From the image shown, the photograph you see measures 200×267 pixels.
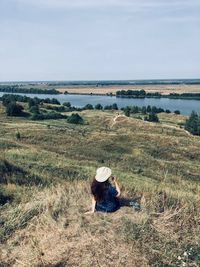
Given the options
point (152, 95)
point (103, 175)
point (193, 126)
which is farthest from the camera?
point (152, 95)

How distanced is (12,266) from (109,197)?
2356 mm

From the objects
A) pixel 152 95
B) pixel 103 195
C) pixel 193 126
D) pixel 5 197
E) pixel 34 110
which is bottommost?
pixel 152 95

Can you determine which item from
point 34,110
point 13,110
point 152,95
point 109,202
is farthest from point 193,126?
point 152,95

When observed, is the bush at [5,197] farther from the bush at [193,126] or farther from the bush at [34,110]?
the bush at [193,126]

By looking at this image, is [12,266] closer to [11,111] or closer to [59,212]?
[59,212]

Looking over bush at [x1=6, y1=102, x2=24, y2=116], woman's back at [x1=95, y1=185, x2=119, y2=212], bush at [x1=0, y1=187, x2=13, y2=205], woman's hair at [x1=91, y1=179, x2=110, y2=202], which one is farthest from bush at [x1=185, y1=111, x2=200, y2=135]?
woman's hair at [x1=91, y1=179, x2=110, y2=202]

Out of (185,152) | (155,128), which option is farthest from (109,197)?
(155,128)

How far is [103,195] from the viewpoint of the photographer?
26.5 feet

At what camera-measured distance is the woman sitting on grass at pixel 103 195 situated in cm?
796

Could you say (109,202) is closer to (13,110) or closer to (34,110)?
(13,110)

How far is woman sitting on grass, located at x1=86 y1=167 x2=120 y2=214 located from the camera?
796 cm

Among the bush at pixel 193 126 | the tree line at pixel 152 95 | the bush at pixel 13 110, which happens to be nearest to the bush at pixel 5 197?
the bush at pixel 13 110

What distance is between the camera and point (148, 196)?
8477mm

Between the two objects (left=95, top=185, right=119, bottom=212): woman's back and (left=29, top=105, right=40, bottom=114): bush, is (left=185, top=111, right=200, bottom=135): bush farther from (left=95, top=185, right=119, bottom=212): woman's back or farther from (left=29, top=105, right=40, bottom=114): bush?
(left=95, top=185, right=119, bottom=212): woman's back
